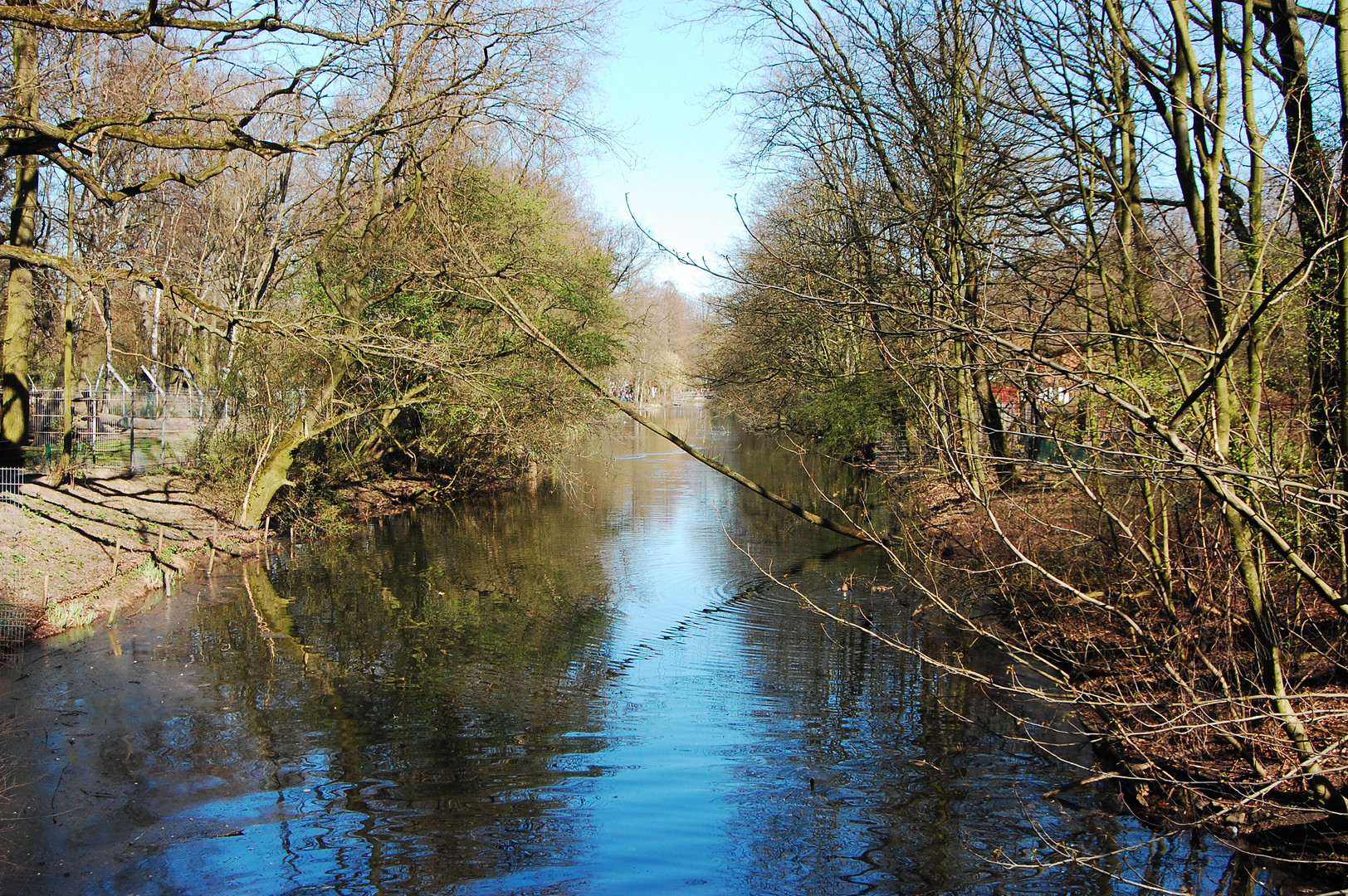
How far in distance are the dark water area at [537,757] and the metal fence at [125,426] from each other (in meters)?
6.94

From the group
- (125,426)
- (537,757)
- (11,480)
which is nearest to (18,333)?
(11,480)

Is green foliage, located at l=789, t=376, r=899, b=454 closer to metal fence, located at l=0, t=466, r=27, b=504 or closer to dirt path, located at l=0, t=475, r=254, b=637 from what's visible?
dirt path, located at l=0, t=475, r=254, b=637

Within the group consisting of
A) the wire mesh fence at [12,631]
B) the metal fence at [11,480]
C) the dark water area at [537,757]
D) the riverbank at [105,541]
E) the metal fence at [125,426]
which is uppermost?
the metal fence at [125,426]

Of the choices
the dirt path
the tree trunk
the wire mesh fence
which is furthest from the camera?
the tree trunk

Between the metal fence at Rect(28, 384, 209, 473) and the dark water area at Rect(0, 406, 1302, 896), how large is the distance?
22.8 feet

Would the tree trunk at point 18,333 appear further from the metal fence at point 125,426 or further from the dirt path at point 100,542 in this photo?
the metal fence at point 125,426

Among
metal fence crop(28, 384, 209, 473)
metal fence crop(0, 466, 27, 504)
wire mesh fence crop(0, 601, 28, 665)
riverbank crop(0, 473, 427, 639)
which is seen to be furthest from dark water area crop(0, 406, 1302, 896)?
metal fence crop(28, 384, 209, 473)

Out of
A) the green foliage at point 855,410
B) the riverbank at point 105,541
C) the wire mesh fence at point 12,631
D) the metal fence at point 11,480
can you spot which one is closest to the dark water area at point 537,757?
the wire mesh fence at point 12,631

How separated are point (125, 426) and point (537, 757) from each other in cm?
1706

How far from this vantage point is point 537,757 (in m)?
8.19

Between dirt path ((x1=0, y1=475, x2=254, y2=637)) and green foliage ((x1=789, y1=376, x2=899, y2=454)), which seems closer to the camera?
dirt path ((x1=0, y1=475, x2=254, y2=637))

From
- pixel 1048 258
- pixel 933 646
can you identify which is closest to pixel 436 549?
pixel 933 646

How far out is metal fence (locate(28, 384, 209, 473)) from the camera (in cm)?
1981

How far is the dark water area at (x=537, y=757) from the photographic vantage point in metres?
6.27
